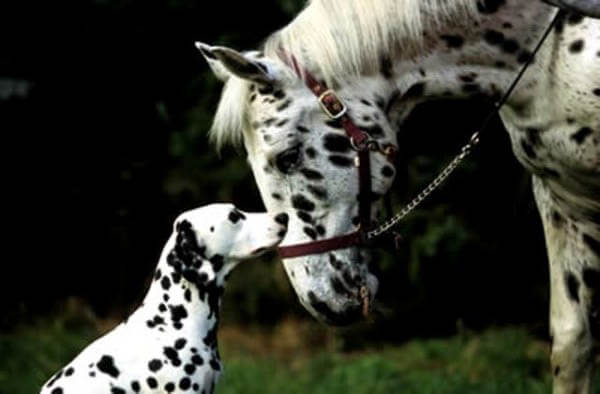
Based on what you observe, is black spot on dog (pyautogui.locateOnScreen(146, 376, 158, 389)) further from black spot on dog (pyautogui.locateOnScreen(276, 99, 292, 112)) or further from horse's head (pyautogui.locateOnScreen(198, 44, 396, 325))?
black spot on dog (pyautogui.locateOnScreen(276, 99, 292, 112))

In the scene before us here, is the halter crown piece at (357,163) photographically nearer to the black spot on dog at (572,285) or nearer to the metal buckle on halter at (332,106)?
the metal buckle on halter at (332,106)

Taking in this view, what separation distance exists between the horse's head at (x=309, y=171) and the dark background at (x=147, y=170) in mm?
3567

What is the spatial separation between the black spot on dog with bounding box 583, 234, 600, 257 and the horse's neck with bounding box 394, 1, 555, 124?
0.63 m

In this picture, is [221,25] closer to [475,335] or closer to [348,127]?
[475,335]

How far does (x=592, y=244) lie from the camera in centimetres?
557

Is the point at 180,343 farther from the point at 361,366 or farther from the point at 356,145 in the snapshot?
the point at 361,366

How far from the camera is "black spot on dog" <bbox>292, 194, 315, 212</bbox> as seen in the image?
4.97 m

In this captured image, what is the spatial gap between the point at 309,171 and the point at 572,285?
3.98 ft

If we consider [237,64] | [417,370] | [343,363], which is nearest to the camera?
[237,64]

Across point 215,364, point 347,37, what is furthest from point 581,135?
point 215,364

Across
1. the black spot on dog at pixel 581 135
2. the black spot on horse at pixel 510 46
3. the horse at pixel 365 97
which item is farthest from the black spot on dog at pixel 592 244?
the black spot on horse at pixel 510 46

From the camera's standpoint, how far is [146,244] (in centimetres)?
919

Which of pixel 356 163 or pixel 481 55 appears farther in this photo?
pixel 481 55

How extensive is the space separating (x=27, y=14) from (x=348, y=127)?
13.7ft
